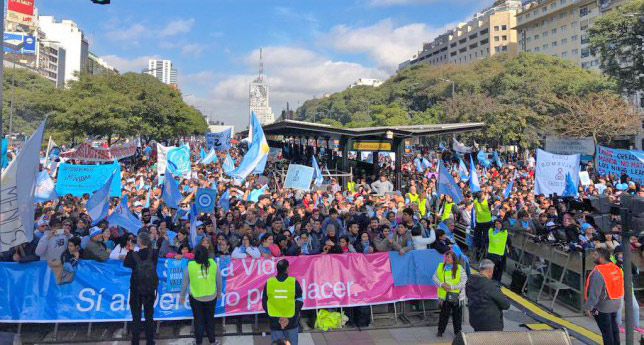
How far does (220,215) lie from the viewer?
1270cm

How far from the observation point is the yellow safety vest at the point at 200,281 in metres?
6.90

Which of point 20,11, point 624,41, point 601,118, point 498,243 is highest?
point 20,11

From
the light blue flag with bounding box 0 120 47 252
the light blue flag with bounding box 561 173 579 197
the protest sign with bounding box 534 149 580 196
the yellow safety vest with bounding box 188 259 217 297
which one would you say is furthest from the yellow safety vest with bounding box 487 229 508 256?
the light blue flag with bounding box 0 120 47 252

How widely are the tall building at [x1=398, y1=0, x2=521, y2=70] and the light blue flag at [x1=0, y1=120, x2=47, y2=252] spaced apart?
98.7m

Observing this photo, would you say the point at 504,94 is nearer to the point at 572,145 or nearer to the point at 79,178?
the point at 572,145

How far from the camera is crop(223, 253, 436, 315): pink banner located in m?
8.01

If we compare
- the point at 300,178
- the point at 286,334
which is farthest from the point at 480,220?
the point at 286,334

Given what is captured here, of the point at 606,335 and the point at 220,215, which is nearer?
the point at 606,335

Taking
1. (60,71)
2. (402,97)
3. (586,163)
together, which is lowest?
(586,163)

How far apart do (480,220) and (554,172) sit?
10.8ft

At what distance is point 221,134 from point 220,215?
15934mm

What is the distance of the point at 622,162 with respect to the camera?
49.8ft

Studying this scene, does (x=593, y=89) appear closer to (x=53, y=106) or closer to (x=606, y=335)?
(x=606, y=335)

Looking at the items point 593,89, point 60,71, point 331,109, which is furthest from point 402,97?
point 60,71
